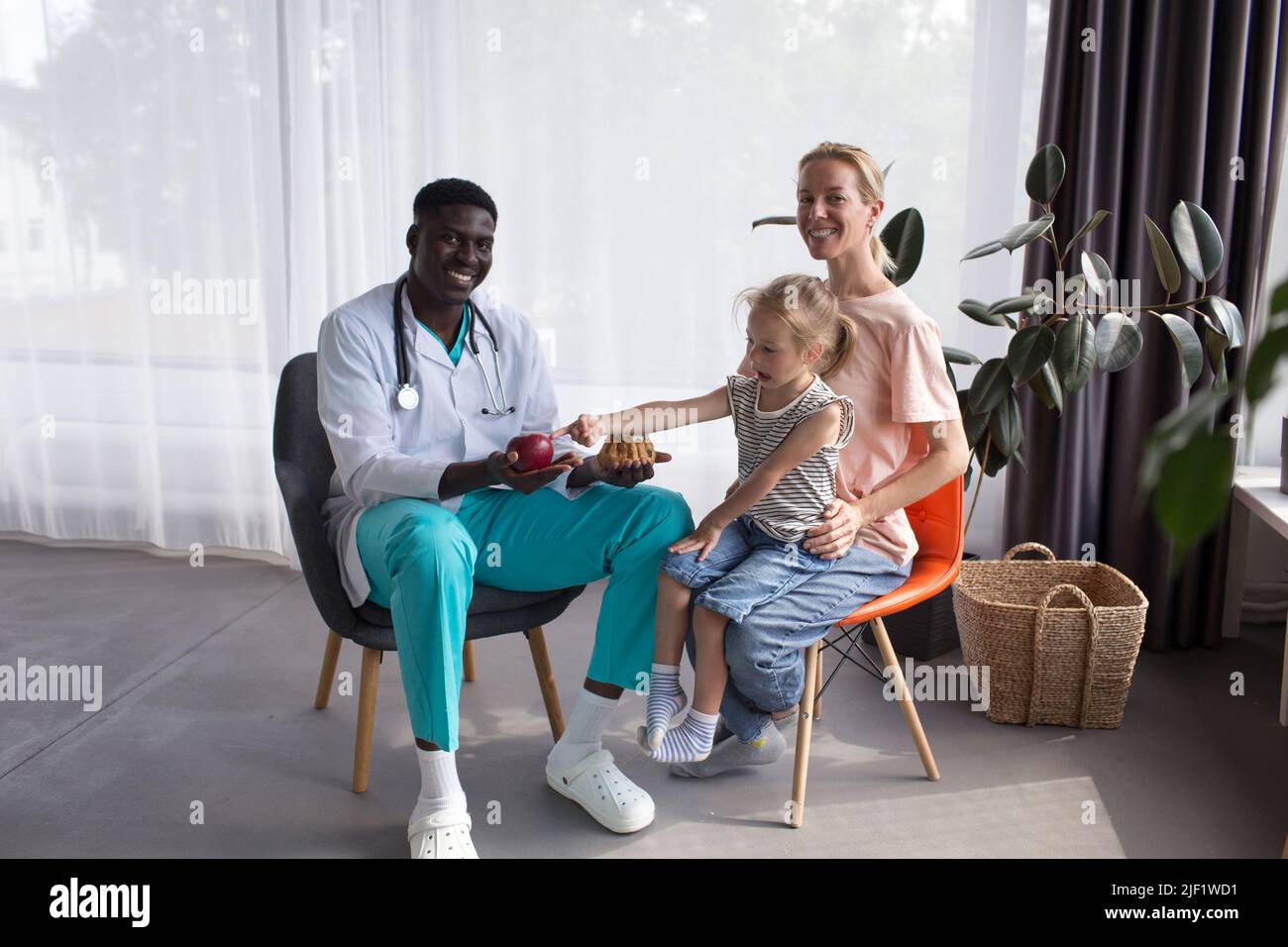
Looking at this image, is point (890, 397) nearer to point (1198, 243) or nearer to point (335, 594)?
point (1198, 243)

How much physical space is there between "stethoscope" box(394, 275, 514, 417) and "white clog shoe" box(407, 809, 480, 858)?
733 millimetres

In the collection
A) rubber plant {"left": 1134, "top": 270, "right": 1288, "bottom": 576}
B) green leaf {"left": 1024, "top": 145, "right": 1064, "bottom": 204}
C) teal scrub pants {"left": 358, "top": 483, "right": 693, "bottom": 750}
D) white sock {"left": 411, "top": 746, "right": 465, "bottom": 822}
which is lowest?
white sock {"left": 411, "top": 746, "right": 465, "bottom": 822}

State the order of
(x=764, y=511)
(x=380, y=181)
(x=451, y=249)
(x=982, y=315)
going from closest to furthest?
1. (x=764, y=511)
2. (x=451, y=249)
3. (x=982, y=315)
4. (x=380, y=181)

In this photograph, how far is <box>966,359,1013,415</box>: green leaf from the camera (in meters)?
2.59

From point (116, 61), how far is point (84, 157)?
314mm

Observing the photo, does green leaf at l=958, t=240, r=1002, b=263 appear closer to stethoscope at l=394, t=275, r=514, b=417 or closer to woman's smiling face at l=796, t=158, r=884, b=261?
woman's smiling face at l=796, t=158, r=884, b=261

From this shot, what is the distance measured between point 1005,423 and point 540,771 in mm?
1279

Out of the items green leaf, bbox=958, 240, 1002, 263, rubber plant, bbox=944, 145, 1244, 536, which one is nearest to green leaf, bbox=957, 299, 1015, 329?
rubber plant, bbox=944, 145, 1244, 536

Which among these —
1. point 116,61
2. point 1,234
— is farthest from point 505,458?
point 1,234

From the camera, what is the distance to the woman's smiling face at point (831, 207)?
7.00ft

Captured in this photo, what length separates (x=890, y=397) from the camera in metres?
2.16

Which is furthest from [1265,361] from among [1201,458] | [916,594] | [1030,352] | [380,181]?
[380,181]

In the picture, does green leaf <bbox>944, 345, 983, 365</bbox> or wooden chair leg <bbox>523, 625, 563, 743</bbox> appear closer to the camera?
wooden chair leg <bbox>523, 625, 563, 743</bbox>

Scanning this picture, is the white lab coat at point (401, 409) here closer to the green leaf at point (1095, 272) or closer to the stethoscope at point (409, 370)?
the stethoscope at point (409, 370)
